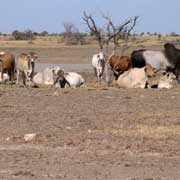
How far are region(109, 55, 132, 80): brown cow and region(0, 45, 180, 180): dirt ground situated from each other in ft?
40.1

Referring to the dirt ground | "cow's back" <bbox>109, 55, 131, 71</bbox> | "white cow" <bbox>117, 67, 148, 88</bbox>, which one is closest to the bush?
"cow's back" <bbox>109, 55, 131, 71</bbox>

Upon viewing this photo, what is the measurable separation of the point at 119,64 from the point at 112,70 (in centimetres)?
49

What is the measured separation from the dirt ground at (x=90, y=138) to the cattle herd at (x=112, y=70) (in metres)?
7.24

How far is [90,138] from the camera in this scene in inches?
528

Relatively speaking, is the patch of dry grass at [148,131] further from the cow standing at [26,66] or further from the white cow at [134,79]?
the cow standing at [26,66]

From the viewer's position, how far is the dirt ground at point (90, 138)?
409 inches

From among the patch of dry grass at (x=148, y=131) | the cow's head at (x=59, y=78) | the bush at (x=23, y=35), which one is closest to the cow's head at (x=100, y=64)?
the cow's head at (x=59, y=78)

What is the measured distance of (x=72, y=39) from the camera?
95.8 meters

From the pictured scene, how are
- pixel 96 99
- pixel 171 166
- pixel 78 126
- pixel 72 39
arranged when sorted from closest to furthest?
pixel 171 166 → pixel 78 126 → pixel 96 99 → pixel 72 39

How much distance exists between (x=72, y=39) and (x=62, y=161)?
279 ft

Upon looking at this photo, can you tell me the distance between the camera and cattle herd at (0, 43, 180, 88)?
95.5 feet

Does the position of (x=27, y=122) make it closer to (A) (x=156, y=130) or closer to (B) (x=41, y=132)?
(B) (x=41, y=132)

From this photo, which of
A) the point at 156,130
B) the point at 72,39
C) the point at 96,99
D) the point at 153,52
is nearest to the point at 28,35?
the point at 72,39

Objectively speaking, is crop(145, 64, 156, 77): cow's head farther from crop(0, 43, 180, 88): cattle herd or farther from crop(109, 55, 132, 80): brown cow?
crop(109, 55, 132, 80): brown cow
